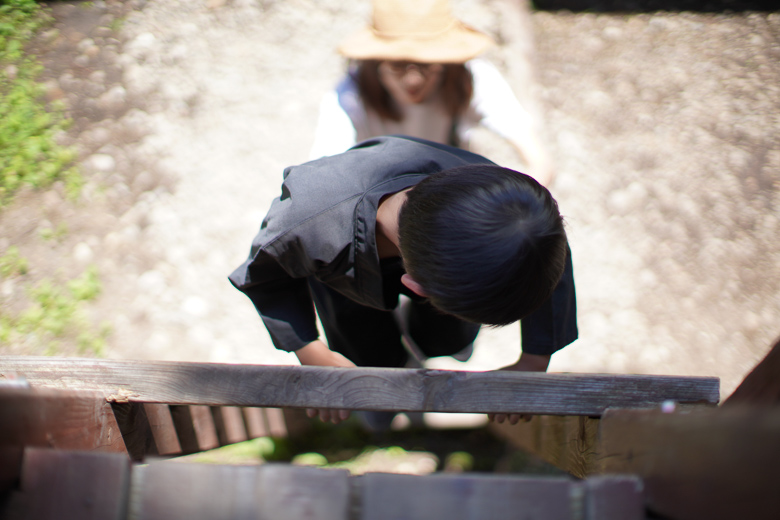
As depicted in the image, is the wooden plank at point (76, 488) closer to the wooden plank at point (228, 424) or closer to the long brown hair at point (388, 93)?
the wooden plank at point (228, 424)

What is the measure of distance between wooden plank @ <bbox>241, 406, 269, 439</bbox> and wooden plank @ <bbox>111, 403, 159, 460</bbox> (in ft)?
2.35

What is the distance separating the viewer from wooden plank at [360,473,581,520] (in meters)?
0.55

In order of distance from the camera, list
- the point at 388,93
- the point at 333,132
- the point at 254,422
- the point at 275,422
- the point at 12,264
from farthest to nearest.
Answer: the point at 12,264 < the point at 275,422 < the point at 254,422 < the point at 388,93 < the point at 333,132

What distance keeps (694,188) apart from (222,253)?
239 centimetres

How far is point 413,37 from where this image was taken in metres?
1.48

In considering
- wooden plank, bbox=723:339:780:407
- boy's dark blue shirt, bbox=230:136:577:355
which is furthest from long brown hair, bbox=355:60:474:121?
wooden plank, bbox=723:339:780:407

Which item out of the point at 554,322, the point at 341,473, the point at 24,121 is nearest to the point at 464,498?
the point at 341,473

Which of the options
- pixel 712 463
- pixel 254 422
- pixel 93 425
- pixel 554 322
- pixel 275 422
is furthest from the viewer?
pixel 275 422

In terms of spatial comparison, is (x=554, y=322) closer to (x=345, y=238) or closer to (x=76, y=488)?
(x=345, y=238)

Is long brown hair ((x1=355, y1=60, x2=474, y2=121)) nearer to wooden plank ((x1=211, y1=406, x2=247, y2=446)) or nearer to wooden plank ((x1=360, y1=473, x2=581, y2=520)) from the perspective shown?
wooden plank ((x1=211, y1=406, x2=247, y2=446))

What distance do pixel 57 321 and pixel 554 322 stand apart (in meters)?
2.09

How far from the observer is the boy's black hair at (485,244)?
0.76 metres

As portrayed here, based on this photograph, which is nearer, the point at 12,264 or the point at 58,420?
the point at 58,420

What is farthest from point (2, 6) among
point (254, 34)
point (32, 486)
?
point (32, 486)
